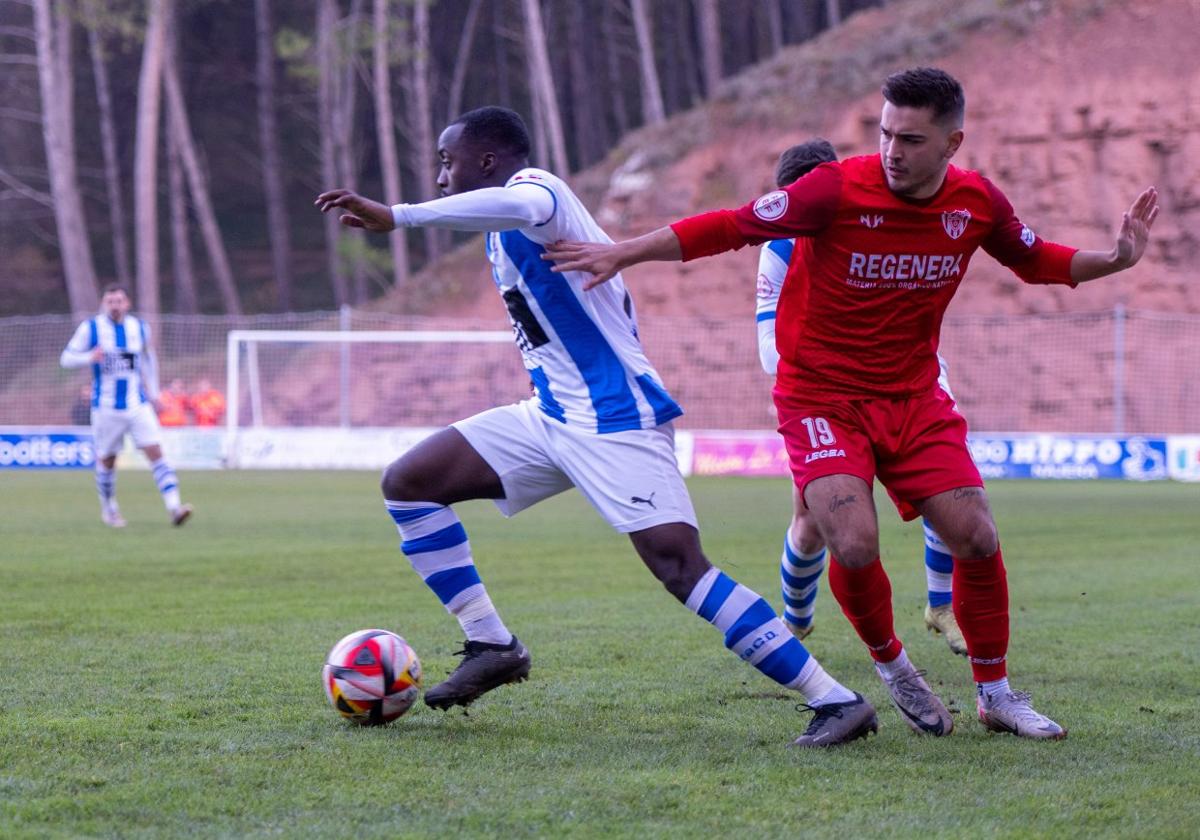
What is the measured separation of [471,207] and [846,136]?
1157 inches

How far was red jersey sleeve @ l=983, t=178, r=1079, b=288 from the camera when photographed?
497 cm

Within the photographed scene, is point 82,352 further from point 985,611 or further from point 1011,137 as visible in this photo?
point 1011,137

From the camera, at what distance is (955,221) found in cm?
481

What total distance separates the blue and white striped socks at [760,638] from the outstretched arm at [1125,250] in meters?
1.51

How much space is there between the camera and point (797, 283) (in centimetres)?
497

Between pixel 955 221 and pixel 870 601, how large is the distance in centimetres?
122

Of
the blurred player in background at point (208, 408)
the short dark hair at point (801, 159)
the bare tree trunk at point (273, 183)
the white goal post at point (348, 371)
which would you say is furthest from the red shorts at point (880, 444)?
the bare tree trunk at point (273, 183)

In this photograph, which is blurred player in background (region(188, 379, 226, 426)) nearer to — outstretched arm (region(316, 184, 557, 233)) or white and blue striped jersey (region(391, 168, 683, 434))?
white and blue striped jersey (region(391, 168, 683, 434))

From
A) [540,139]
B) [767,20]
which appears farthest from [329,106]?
[767,20]

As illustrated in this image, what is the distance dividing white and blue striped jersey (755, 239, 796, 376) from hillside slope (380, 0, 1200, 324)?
25.4m

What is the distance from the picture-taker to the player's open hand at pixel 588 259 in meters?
4.51

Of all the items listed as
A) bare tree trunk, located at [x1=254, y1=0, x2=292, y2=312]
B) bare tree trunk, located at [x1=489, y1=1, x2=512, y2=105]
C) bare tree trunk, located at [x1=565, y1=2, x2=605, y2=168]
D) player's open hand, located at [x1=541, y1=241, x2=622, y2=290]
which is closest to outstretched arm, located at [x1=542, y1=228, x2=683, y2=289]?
player's open hand, located at [x1=541, y1=241, x2=622, y2=290]

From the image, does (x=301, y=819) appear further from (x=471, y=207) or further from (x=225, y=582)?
(x=225, y=582)

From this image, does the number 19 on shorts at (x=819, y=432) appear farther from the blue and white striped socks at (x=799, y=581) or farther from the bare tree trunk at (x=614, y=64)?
the bare tree trunk at (x=614, y=64)
